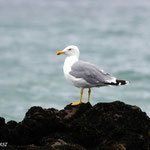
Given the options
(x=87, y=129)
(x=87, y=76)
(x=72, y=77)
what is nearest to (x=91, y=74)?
(x=87, y=76)

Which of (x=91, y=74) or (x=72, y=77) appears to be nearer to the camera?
(x=91, y=74)

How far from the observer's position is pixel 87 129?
8773mm

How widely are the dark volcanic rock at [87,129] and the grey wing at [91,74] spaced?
92 centimetres

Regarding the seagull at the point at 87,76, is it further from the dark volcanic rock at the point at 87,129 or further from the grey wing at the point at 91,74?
the dark volcanic rock at the point at 87,129

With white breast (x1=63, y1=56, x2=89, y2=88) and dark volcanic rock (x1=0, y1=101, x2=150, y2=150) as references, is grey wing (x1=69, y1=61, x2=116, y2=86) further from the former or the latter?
dark volcanic rock (x1=0, y1=101, x2=150, y2=150)

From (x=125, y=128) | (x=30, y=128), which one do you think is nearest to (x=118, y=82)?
(x=125, y=128)

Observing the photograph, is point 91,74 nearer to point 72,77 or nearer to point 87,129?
point 72,77

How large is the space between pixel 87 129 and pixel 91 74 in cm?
203

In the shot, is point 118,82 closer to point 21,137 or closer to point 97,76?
point 97,76

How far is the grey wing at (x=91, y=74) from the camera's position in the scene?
1033cm

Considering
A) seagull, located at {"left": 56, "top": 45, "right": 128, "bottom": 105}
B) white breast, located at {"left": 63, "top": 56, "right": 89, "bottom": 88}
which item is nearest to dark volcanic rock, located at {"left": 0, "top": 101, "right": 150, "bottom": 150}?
seagull, located at {"left": 56, "top": 45, "right": 128, "bottom": 105}

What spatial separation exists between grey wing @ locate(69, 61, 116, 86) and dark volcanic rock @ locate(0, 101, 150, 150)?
0.92 meters

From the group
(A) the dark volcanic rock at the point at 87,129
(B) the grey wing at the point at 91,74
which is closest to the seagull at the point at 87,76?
(B) the grey wing at the point at 91,74

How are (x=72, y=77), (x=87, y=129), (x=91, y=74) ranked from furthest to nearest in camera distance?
(x=72, y=77) < (x=91, y=74) < (x=87, y=129)
